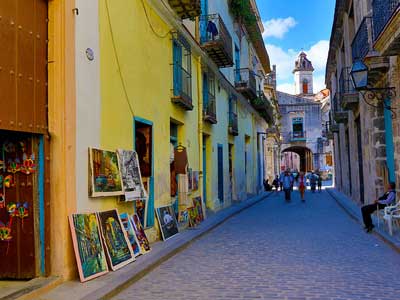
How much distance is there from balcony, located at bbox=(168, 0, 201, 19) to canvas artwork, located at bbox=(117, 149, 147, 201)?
4.48 metres

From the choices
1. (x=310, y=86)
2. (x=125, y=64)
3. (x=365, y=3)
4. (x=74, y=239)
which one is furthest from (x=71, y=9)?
(x=310, y=86)

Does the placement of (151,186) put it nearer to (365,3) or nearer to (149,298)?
(149,298)

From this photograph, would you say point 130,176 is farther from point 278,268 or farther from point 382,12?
point 382,12

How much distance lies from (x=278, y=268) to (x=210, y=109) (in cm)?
899

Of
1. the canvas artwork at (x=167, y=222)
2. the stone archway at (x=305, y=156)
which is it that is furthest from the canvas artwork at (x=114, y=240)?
the stone archway at (x=305, y=156)

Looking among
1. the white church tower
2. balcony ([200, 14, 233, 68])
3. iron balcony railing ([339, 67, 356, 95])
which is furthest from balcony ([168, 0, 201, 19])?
the white church tower

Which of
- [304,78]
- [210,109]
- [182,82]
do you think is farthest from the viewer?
[304,78]

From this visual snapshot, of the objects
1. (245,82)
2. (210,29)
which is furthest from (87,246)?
(245,82)

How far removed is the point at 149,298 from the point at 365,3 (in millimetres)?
11176

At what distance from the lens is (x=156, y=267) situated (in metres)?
7.52

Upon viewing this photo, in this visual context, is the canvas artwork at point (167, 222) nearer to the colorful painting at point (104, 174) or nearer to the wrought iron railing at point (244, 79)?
the colorful painting at point (104, 174)

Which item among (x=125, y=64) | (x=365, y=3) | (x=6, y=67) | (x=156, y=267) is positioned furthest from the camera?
(x=365, y=3)

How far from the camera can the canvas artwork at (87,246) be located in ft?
20.0

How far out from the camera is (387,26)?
8453 millimetres
